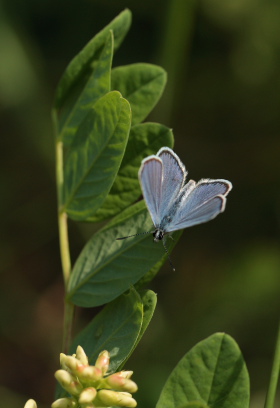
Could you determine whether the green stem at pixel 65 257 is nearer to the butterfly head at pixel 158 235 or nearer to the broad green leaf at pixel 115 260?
the broad green leaf at pixel 115 260

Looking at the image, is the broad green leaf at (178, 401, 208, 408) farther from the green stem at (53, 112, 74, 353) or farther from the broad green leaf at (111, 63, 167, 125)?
the broad green leaf at (111, 63, 167, 125)

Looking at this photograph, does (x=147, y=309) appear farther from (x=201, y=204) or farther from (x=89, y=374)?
(x=201, y=204)

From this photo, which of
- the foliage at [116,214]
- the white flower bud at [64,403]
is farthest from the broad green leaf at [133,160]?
the white flower bud at [64,403]

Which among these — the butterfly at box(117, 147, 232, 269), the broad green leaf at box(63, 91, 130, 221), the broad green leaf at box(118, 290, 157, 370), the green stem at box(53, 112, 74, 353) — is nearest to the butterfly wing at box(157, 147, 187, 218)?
the butterfly at box(117, 147, 232, 269)

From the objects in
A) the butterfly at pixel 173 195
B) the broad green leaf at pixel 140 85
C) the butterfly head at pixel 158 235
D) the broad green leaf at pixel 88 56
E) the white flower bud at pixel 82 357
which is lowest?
the white flower bud at pixel 82 357

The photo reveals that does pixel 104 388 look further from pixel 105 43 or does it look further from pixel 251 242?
pixel 251 242

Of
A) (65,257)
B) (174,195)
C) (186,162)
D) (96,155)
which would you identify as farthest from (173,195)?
(186,162)
